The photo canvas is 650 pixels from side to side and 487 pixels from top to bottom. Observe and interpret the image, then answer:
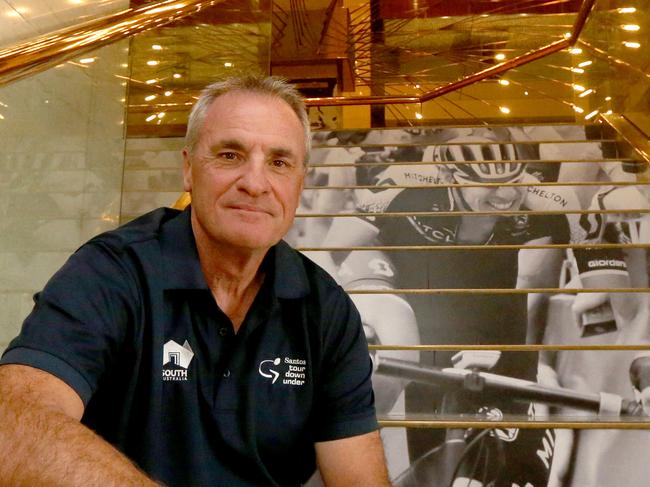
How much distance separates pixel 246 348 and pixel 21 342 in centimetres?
36

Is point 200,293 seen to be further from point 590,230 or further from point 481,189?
point 481,189

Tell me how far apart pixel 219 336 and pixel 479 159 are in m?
3.22

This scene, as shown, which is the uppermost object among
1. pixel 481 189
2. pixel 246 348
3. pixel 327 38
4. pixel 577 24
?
pixel 327 38

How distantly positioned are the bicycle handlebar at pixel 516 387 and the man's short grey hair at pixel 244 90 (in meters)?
0.87

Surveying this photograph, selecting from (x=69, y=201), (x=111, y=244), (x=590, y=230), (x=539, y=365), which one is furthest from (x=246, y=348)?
(x=590, y=230)

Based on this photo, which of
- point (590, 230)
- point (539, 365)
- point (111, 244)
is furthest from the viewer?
point (590, 230)

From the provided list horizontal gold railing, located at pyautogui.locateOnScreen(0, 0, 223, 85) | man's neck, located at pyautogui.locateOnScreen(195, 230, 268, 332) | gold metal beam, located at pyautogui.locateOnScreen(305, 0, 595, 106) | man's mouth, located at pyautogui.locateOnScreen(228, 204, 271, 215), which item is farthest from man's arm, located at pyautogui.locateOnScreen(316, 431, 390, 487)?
gold metal beam, located at pyautogui.locateOnScreen(305, 0, 595, 106)

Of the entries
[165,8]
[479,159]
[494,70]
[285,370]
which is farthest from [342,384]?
[494,70]

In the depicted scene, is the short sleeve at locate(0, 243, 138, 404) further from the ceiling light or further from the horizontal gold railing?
the ceiling light

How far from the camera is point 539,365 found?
2.01 meters

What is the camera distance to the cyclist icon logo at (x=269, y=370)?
3.88 ft

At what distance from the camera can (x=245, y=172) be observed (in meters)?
1.26

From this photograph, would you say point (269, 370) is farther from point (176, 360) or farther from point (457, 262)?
point (457, 262)

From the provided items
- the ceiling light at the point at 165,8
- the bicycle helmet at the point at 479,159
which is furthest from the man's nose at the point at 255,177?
the bicycle helmet at the point at 479,159
